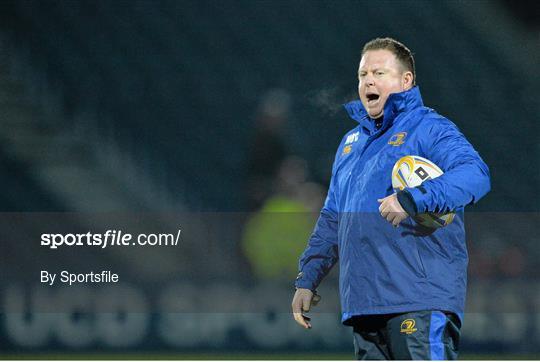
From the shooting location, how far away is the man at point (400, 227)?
2615 millimetres

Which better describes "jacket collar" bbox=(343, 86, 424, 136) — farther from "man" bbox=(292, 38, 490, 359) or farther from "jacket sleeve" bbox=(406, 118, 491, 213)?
"jacket sleeve" bbox=(406, 118, 491, 213)

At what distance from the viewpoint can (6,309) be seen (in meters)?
7.46

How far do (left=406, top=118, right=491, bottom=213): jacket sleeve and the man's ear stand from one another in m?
0.31

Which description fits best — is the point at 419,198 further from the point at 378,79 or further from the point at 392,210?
the point at 378,79

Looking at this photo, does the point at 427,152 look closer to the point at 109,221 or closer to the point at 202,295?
the point at 202,295

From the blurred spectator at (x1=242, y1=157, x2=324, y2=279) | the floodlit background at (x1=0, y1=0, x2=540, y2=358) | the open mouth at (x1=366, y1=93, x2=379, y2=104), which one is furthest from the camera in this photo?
the blurred spectator at (x1=242, y1=157, x2=324, y2=279)

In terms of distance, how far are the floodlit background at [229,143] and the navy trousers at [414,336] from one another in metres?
4.36

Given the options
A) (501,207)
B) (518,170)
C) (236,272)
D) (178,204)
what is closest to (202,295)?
(236,272)

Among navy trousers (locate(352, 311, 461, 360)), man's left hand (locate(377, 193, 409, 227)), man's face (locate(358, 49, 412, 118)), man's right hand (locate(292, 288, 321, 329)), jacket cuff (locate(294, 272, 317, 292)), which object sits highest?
man's face (locate(358, 49, 412, 118))

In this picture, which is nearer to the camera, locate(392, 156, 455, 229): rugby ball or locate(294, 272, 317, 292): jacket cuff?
locate(392, 156, 455, 229): rugby ball

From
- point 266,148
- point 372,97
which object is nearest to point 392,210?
point 372,97

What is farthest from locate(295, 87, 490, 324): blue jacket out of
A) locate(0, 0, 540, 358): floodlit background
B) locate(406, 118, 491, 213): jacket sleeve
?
locate(0, 0, 540, 358): floodlit background

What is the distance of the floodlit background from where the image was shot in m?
7.41

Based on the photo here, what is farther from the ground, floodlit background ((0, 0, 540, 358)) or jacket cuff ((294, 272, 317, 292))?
floodlit background ((0, 0, 540, 358))
